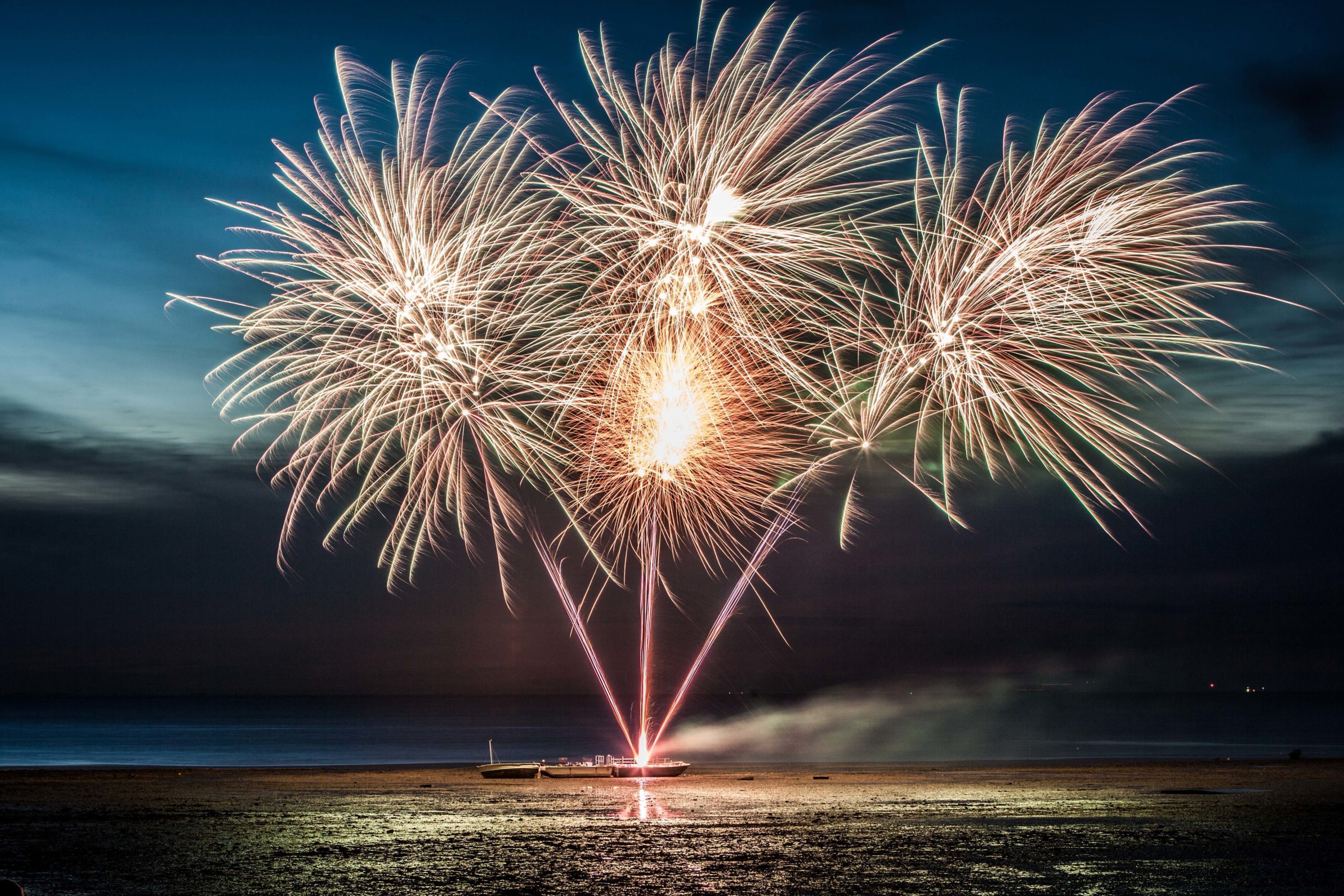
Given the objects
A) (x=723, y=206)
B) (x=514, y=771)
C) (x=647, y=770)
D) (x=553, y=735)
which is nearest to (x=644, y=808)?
(x=647, y=770)

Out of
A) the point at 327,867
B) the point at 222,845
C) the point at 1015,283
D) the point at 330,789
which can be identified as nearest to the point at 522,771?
the point at 330,789

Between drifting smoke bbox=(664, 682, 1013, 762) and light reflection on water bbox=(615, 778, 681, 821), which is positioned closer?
light reflection on water bbox=(615, 778, 681, 821)

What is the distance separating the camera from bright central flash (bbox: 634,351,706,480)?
21.3 m

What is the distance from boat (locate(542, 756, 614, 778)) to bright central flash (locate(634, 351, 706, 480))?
1130 centimetres

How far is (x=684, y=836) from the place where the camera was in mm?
18641

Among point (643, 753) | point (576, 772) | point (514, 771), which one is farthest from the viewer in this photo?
point (576, 772)

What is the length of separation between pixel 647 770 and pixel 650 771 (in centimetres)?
10

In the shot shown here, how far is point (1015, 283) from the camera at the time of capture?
20156 mm

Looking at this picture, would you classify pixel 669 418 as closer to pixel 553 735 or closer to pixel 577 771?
pixel 577 771

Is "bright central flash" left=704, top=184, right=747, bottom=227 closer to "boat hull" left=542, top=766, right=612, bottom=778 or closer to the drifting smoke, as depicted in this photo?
"boat hull" left=542, top=766, right=612, bottom=778

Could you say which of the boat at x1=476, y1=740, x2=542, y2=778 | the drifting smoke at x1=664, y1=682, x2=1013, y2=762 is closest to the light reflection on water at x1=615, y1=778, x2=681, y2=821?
the boat at x1=476, y1=740, x2=542, y2=778

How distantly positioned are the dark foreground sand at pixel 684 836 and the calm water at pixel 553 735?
25286 millimetres

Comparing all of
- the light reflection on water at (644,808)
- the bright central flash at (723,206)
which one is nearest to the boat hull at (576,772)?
the light reflection on water at (644,808)

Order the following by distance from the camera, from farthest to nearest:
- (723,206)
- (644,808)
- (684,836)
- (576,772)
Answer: (576,772), (644,808), (723,206), (684,836)
